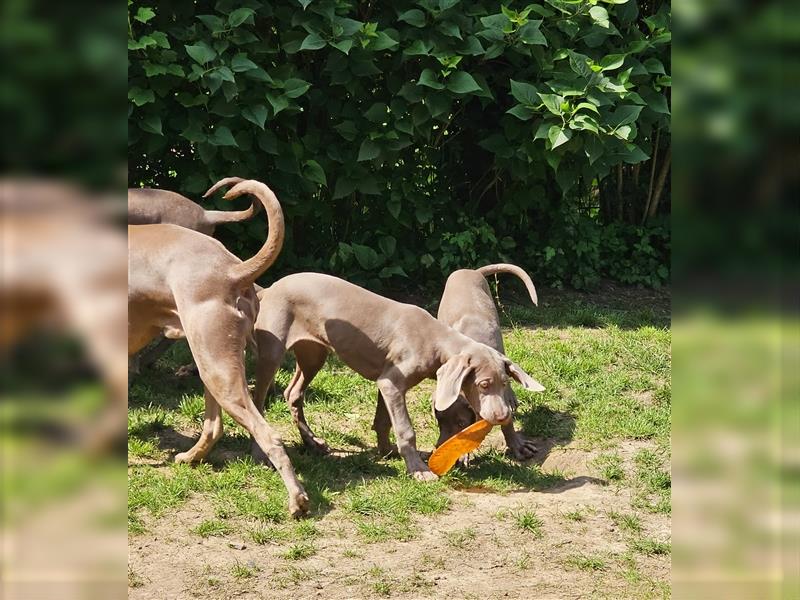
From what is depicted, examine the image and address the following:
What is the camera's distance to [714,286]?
57.8 inches

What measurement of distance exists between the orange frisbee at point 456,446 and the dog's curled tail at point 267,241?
1.54m

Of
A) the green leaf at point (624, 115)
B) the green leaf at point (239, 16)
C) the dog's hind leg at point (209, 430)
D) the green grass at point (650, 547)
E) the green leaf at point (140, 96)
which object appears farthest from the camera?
the green leaf at point (624, 115)

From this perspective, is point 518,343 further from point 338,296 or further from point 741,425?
point 741,425

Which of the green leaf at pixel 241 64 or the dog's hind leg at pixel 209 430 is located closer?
the dog's hind leg at pixel 209 430

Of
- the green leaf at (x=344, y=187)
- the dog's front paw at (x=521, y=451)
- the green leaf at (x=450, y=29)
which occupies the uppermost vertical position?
the green leaf at (x=450, y=29)

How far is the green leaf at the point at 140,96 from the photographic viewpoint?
7.73m

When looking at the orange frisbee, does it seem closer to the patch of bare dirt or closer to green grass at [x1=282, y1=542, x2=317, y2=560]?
the patch of bare dirt

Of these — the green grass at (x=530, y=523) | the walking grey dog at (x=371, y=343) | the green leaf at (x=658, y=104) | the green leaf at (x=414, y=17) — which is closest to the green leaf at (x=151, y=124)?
the walking grey dog at (x=371, y=343)

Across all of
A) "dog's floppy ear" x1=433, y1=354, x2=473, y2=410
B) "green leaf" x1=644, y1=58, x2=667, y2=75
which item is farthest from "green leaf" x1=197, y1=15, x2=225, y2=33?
"green leaf" x1=644, y1=58, x2=667, y2=75

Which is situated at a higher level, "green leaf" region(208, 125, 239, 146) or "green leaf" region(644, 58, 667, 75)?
"green leaf" region(644, 58, 667, 75)

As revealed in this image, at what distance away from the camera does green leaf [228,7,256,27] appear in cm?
814

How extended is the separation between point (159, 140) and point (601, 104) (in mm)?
3989

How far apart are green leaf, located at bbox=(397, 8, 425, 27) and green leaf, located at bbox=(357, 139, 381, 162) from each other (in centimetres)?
115

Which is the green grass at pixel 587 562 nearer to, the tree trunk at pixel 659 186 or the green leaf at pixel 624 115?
the green leaf at pixel 624 115
